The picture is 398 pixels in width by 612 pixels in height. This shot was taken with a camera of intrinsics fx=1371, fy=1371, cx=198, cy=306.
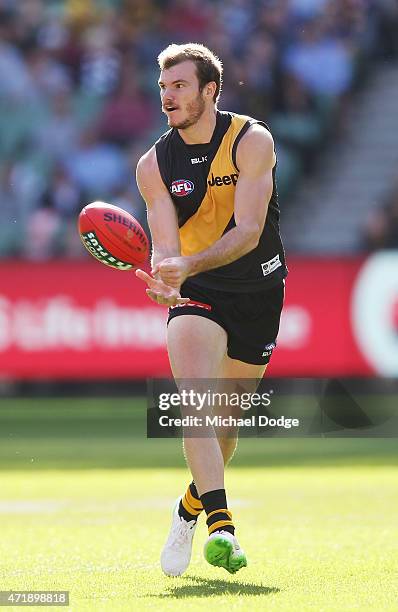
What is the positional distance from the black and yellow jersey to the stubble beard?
14 cm

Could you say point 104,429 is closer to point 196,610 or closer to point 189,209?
point 189,209

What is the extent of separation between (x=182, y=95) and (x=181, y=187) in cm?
45

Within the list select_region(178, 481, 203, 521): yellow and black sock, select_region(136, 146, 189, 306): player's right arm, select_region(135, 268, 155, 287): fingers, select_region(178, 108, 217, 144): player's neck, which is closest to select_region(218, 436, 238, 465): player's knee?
select_region(178, 481, 203, 521): yellow and black sock

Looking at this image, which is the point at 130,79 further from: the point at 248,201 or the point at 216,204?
the point at 248,201

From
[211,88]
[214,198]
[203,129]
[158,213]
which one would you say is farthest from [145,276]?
[211,88]

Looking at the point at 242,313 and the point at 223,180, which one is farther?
the point at 242,313

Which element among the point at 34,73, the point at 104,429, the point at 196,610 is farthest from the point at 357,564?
the point at 34,73

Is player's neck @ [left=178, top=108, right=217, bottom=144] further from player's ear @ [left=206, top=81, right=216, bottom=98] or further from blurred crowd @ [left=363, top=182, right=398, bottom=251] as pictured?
blurred crowd @ [left=363, top=182, right=398, bottom=251]

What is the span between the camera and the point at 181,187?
263 inches

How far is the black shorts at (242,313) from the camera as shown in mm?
6672

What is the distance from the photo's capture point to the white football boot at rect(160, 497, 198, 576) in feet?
21.4

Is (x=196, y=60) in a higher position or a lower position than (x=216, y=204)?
higher

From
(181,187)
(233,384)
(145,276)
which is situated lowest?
(233,384)

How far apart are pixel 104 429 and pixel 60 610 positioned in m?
9.61
